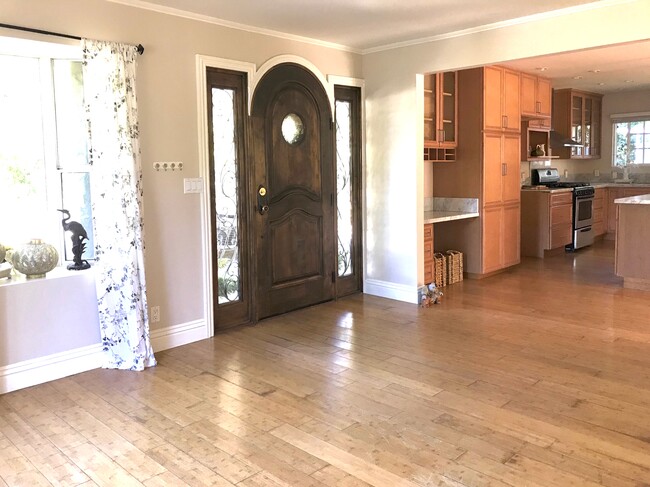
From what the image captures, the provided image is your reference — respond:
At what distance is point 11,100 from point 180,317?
192cm

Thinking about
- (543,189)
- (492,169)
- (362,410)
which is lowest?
(362,410)

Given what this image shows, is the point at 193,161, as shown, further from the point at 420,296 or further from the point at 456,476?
the point at 456,476

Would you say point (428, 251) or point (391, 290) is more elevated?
point (428, 251)

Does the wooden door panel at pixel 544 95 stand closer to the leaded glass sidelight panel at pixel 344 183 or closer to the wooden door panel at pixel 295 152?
the leaded glass sidelight panel at pixel 344 183

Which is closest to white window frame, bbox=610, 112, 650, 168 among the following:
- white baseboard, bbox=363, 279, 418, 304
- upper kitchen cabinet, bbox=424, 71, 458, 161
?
upper kitchen cabinet, bbox=424, 71, 458, 161

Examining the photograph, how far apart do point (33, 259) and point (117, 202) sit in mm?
630

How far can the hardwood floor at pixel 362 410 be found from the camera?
2611 mm

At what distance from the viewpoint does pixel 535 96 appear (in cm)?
754

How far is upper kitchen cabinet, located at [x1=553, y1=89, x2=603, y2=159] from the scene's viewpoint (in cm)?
924

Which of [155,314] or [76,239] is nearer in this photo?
[76,239]

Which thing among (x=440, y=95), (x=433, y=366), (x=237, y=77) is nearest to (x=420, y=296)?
(x=433, y=366)

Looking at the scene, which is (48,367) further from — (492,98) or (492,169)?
(492,98)

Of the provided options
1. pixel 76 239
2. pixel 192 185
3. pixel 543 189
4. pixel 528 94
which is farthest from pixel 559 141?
pixel 76 239

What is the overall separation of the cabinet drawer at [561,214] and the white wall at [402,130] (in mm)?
3212
